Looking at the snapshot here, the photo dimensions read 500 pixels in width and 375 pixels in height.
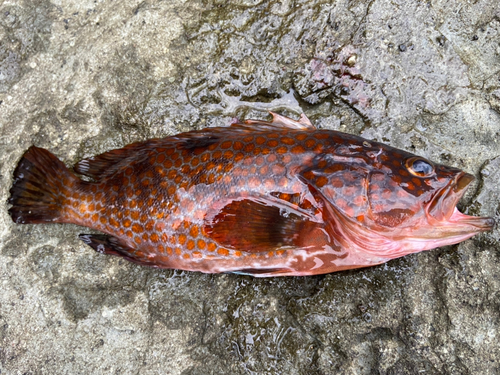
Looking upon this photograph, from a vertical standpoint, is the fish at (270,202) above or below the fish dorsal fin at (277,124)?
below

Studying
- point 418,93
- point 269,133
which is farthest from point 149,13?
point 418,93

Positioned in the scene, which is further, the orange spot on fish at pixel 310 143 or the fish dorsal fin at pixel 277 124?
the fish dorsal fin at pixel 277 124

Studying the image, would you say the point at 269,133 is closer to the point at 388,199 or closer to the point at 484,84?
the point at 388,199

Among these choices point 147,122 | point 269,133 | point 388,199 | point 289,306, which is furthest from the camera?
point 147,122

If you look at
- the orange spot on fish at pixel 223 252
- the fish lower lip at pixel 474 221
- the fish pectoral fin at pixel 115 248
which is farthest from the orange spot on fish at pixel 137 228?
the fish lower lip at pixel 474 221

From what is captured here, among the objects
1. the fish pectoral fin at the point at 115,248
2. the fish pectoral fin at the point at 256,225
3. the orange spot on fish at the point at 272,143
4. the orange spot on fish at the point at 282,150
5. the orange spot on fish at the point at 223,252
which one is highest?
Result: the orange spot on fish at the point at 272,143

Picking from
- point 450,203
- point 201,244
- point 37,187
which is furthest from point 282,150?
point 37,187

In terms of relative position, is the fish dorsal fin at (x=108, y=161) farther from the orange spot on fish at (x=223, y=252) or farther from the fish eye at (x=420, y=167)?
the fish eye at (x=420, y=167)
